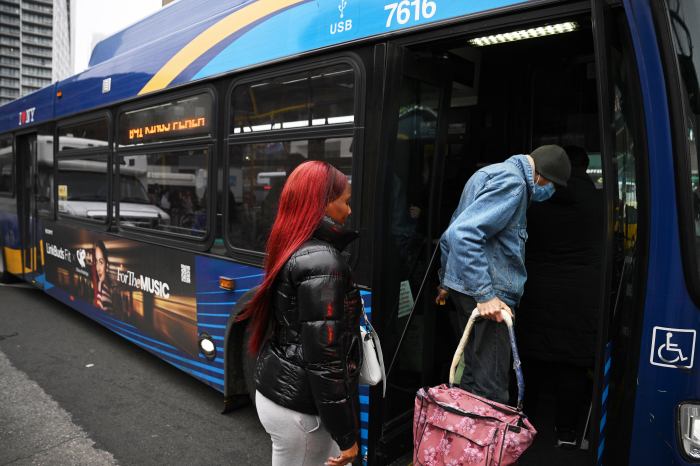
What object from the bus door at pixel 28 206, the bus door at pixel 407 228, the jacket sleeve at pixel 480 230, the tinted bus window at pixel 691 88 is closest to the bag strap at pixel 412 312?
the bus door at pixel 407 228

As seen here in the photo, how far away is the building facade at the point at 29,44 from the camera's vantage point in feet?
322

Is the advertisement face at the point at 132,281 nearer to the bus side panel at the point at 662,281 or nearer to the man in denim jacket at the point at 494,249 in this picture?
the man in denim jacket at the point at 494,249

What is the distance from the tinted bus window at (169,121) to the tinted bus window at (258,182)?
44 cm

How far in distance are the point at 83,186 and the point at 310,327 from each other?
4.65 meters

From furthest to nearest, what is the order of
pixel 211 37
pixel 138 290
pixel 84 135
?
1. pixel 84 135
2. pixel 138 290
3. pixel 211 37

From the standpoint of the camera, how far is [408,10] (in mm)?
2428

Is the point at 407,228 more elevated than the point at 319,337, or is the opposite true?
the point at 407,228

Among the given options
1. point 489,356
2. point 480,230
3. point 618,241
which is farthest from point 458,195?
point 618,241

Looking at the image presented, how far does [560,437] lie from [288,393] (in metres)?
2.05

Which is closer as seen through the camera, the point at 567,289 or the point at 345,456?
the point at 345,456

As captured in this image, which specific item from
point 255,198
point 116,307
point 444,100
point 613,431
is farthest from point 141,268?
point 613,431

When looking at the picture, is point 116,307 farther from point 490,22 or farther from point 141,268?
point 490,22

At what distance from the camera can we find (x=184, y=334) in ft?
12.8

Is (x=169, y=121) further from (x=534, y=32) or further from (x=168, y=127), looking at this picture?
(x=534, y=32)
